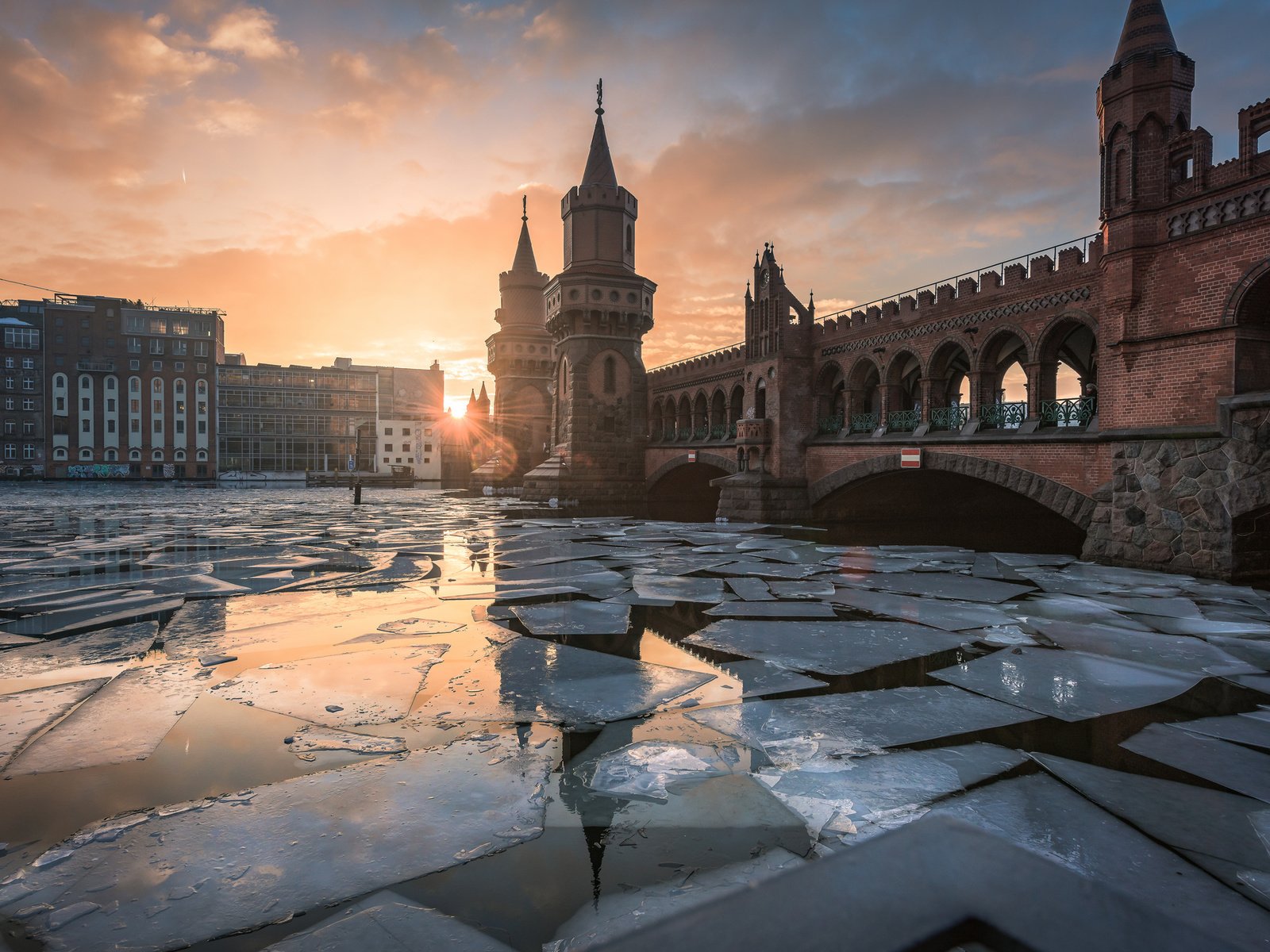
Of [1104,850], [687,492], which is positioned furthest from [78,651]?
[687,492]

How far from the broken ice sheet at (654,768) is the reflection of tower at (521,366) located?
4478 cm

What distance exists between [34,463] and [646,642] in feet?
312

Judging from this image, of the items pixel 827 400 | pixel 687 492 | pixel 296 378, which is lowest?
pixel 687 492

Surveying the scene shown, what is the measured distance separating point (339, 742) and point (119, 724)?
1544mm

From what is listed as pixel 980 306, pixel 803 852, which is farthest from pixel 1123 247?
pixel 803 852

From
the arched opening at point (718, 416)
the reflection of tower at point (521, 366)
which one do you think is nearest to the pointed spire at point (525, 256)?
the reflection of tower at point (521, 366)

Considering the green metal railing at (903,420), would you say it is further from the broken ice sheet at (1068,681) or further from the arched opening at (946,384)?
the broken ice sheet at (1068,681)

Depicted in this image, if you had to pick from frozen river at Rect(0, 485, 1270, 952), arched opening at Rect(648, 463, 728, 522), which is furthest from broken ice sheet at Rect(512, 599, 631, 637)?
→ arched opening at Rect(648, 463, 728, 522)

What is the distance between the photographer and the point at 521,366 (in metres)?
52.1

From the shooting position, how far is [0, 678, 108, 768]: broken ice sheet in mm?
4258

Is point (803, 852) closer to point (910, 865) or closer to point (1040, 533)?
point (910, 865)

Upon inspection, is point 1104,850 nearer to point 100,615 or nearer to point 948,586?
point 948,586

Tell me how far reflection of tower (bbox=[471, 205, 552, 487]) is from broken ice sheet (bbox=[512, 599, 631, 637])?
40.5 metres

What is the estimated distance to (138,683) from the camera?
5.33 metres
